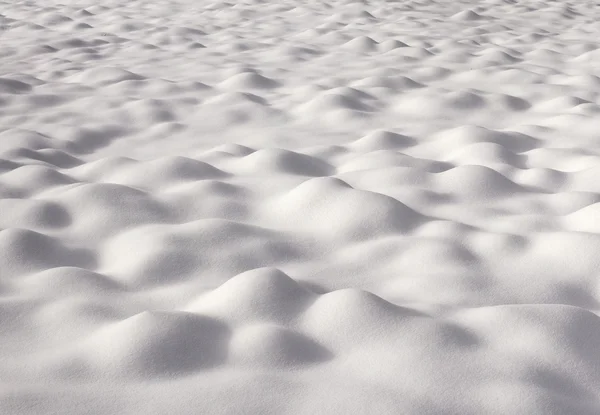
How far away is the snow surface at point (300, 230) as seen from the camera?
0.74 m

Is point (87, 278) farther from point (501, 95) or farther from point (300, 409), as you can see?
point (501, 95)

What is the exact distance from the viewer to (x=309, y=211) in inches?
44.8

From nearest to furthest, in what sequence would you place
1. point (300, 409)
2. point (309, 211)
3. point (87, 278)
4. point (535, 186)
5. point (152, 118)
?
point (300, 409) < point (87, 278) < point (309, 211) < point (535, 186) < point (152, 118)

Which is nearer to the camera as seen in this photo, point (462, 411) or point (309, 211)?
point (462, 411)

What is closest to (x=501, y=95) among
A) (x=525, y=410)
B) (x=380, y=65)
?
(x=380, y=65)

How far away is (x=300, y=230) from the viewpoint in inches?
43.0

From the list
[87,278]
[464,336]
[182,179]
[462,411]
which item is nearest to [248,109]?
[182,179]

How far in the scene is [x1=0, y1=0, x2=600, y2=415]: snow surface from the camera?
2.42 ft

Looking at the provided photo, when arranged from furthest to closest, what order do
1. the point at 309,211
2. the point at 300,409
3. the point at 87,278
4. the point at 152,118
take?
the point at 152,118 < the point at 309,211 < the point at 87,278 < the point at 300,409

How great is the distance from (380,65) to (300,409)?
1.50 m

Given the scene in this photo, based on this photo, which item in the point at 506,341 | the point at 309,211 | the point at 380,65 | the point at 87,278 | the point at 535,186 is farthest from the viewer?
the point at 380,65

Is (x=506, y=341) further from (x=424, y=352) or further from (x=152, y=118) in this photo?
(x=152, y=118)

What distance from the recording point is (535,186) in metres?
1.25

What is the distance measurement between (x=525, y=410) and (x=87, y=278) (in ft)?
1.81
